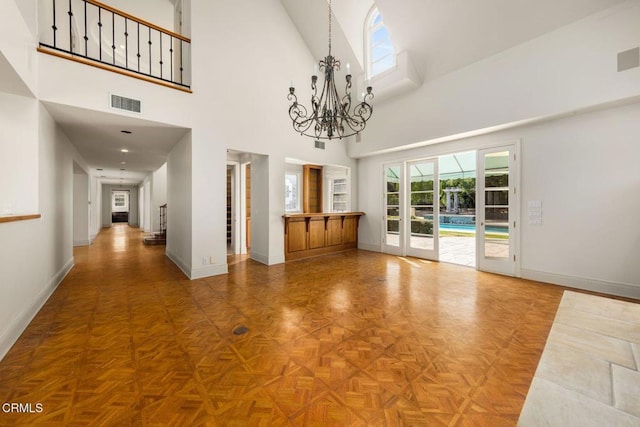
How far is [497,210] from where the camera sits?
4.70 meters

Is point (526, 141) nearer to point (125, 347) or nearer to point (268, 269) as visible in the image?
point (268, 269)

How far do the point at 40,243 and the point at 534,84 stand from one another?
724 cm

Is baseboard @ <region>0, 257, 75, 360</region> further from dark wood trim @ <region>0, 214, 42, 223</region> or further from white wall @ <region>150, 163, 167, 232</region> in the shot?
white wall @ <region>150, 163, 167, 232</region>

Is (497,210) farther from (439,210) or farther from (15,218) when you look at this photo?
(15,218)

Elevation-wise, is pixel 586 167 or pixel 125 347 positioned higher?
pixel 586 167

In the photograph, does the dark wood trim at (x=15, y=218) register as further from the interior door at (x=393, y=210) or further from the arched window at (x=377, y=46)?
the interior door at (x=393, y=210)

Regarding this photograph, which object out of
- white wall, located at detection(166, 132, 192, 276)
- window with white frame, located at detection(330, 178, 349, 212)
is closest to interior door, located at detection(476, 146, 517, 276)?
window with white frame, located at detection(330, 178, 349, 212)

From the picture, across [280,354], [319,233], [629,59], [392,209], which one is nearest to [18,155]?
[280,354]

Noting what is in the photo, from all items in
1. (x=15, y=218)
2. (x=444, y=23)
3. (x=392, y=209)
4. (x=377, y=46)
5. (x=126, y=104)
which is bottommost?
(x=15, y=218)

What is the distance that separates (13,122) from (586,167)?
754 centimetres

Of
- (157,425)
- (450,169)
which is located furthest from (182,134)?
(450,169)

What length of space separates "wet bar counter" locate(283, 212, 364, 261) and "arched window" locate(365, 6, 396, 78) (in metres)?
3.54

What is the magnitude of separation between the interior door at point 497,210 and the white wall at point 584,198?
157 millimetres

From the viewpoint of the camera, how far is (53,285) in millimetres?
3746
